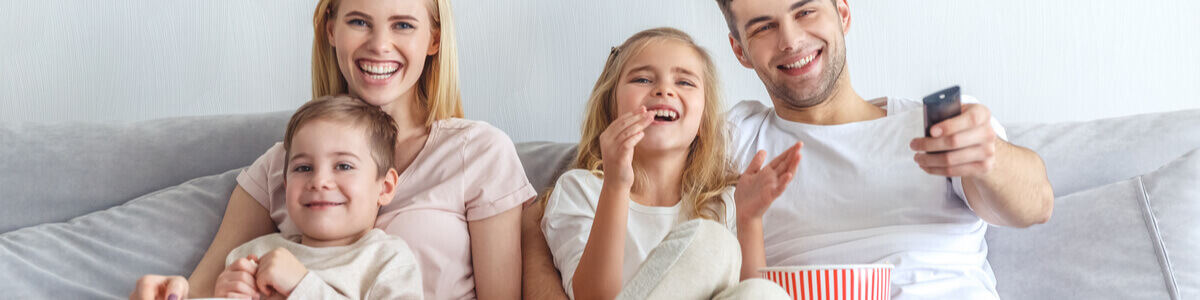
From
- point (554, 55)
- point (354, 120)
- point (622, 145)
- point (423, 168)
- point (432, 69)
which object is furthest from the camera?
point (554, 55)

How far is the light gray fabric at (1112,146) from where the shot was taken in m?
1.38

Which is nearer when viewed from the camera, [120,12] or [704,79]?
[704,79]

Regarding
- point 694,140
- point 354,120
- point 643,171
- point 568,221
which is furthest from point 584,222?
point 354,120

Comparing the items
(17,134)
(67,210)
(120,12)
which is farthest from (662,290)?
(120,12)

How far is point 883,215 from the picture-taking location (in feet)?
4.35

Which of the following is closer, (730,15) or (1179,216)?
(1179,216)

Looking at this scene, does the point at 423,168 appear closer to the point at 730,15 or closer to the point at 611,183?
the point at 611,183

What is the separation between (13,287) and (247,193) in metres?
0.35

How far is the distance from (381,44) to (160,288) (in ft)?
1.69

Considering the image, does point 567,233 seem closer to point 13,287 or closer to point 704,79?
Result: point 704,79

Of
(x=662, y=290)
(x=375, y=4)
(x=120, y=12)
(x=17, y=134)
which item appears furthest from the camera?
(x=120, y=12)

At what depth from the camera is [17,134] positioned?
149 cm

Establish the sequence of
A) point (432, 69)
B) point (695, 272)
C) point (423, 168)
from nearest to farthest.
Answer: point (695, 272) < point (423, 168) < point (432, 69)

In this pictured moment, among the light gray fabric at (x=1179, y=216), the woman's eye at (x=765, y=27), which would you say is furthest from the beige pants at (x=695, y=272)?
the light gray fabric at (x=1179, y=216)
